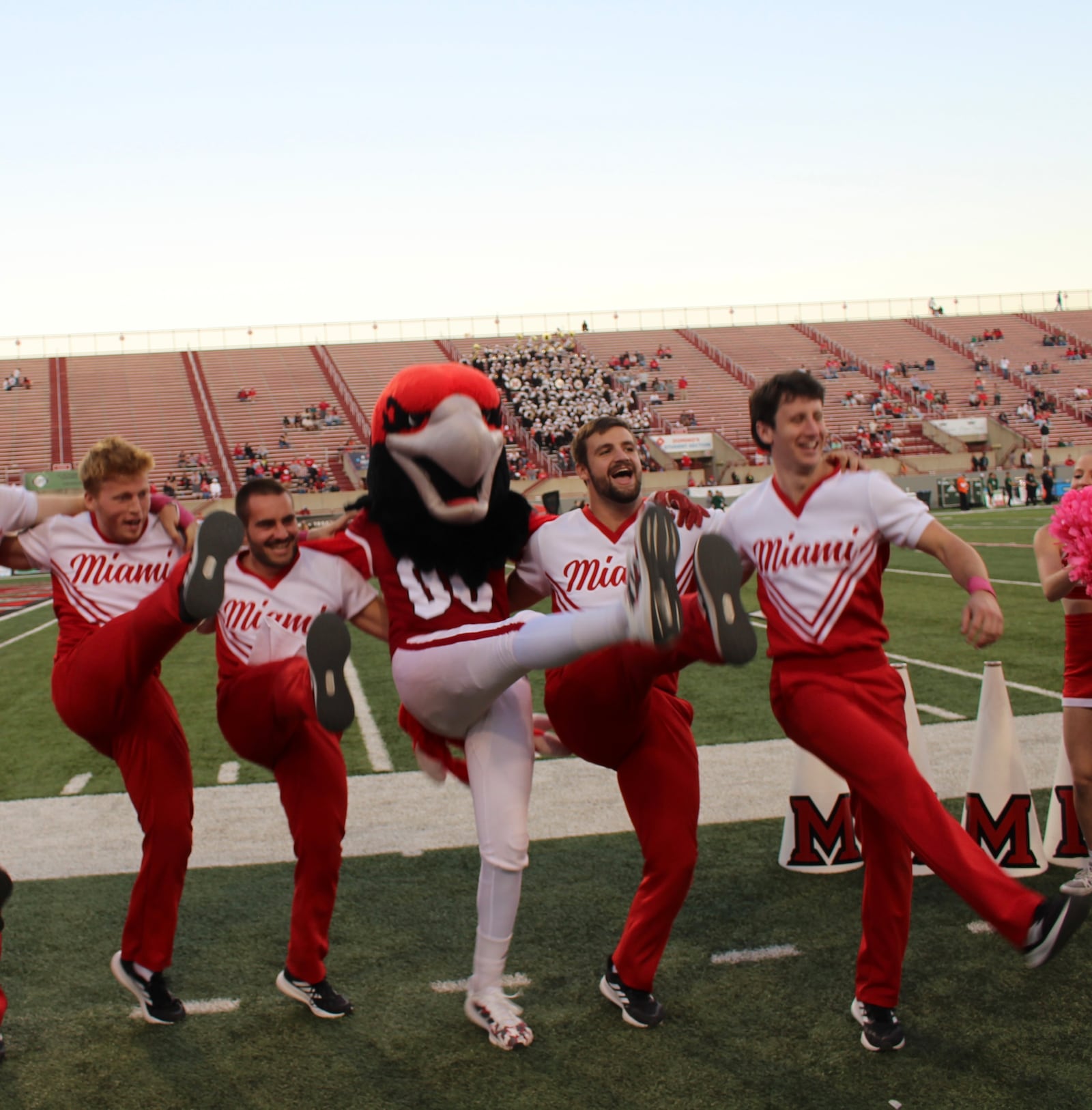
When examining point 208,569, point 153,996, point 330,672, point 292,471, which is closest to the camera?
point 330,672

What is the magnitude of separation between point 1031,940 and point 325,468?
124 ft

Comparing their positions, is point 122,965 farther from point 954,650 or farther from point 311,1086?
point 954,650

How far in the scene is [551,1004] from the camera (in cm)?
364

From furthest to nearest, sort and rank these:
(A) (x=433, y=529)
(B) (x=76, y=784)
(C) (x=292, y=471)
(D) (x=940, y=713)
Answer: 1. (C) (x=292, y=471)
2. (D) (x=940, y=713)
3. (B) (x=76, y=784)
4. (A) (x=433, y=529)

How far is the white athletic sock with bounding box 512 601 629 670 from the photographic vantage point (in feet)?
9.38

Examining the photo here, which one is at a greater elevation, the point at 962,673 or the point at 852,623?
the point at 852,623

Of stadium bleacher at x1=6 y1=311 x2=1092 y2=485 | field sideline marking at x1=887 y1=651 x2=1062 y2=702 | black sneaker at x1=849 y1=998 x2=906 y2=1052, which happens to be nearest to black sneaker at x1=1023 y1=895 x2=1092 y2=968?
black sneaker at x1=849 y1=998 x2=906 y2=1052

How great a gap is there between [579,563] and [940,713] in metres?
4.61

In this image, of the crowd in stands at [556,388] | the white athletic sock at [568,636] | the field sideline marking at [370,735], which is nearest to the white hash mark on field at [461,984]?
the white athletic sock at [568,636]

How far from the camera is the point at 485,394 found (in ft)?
11.1

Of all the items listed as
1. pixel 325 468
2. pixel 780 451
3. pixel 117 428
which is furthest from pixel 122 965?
pixel 117 428

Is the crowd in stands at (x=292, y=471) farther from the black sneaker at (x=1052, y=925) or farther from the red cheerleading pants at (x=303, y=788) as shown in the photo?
the black sneaker at (x=1052, y=925)

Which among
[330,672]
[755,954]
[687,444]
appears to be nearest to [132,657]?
[330,672]

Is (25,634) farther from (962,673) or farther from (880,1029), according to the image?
(880,1029)
